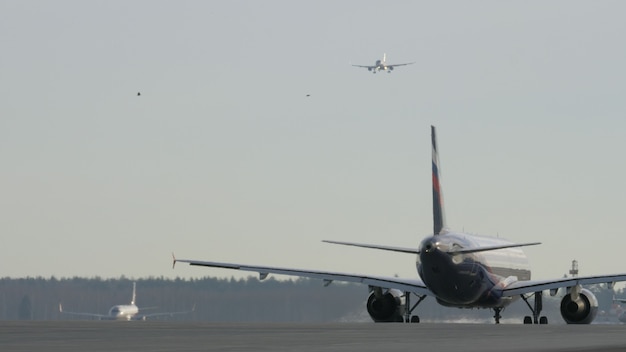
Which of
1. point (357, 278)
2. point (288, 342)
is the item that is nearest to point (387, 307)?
point (357, 278)

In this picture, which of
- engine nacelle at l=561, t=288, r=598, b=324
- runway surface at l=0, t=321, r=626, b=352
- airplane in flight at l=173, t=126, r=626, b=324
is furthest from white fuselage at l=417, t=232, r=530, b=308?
runway surface at l=0, t=321, r=626, b=352

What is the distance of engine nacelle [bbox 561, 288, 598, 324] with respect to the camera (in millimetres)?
76375

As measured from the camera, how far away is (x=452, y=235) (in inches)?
2908

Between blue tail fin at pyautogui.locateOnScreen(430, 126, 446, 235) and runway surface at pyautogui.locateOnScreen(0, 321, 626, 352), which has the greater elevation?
blue tail fin at pyautogui.locateOnScreen(430, 126, 446, 235)

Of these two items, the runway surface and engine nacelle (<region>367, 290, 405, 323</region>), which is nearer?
the runway surface

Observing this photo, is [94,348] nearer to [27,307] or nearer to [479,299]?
[479,299]

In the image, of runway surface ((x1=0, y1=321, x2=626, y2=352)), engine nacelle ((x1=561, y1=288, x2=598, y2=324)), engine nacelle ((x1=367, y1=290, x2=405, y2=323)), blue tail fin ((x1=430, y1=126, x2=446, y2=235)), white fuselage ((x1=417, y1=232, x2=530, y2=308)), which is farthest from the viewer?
engine nacelle ((x1=367, y1=290, x2=405, y2=323))

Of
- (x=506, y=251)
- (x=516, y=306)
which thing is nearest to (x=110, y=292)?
(x=516, y=306)

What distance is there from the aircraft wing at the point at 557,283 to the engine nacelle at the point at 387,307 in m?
6.70

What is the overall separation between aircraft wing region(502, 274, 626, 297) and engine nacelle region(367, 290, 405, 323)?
22.0 feet

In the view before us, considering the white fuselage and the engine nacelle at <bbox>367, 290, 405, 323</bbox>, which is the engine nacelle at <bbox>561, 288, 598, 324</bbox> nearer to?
the white fuselage

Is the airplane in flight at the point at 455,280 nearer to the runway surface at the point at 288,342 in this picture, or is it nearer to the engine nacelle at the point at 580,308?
the engine nacelle at the point at 580,308

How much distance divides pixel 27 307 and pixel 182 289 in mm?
27626

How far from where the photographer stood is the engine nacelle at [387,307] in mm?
80062
